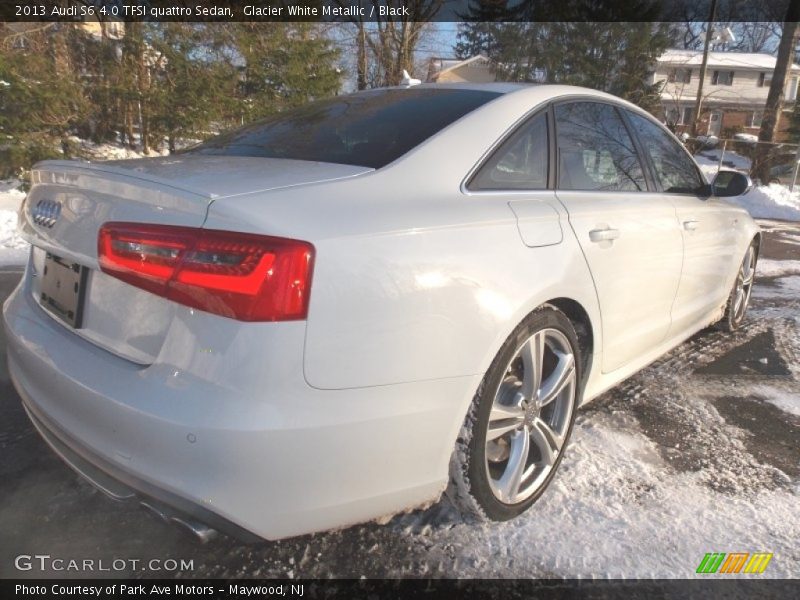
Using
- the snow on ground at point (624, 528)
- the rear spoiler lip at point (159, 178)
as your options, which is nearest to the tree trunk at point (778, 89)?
the snow on ground at point (624, 528)

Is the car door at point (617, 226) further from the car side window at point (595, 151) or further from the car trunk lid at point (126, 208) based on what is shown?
the car trunk lid at point (126, 208)

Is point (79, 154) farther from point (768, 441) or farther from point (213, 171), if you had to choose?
point (768, 441)

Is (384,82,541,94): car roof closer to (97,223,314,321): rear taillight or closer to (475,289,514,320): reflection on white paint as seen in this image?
(475,289,514,320): reflection on white paint

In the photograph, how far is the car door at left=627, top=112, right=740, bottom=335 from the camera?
3.16 m

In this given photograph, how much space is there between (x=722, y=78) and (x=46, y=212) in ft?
175

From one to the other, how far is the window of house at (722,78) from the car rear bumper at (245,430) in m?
52.6

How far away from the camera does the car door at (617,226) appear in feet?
7.85

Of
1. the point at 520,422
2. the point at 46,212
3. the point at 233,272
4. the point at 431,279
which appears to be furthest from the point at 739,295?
the point at 46,212

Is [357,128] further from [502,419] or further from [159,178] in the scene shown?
[502,419]

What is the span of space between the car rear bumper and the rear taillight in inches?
1.6

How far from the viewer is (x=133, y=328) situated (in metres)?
1.61

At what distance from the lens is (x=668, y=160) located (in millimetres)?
3346

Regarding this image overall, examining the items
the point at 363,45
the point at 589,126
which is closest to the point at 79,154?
the point at 589,126

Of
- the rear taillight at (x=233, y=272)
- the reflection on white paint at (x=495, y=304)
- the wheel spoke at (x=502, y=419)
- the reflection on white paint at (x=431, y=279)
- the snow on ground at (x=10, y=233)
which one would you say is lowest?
the snow on ground at (x=10, y=233)
